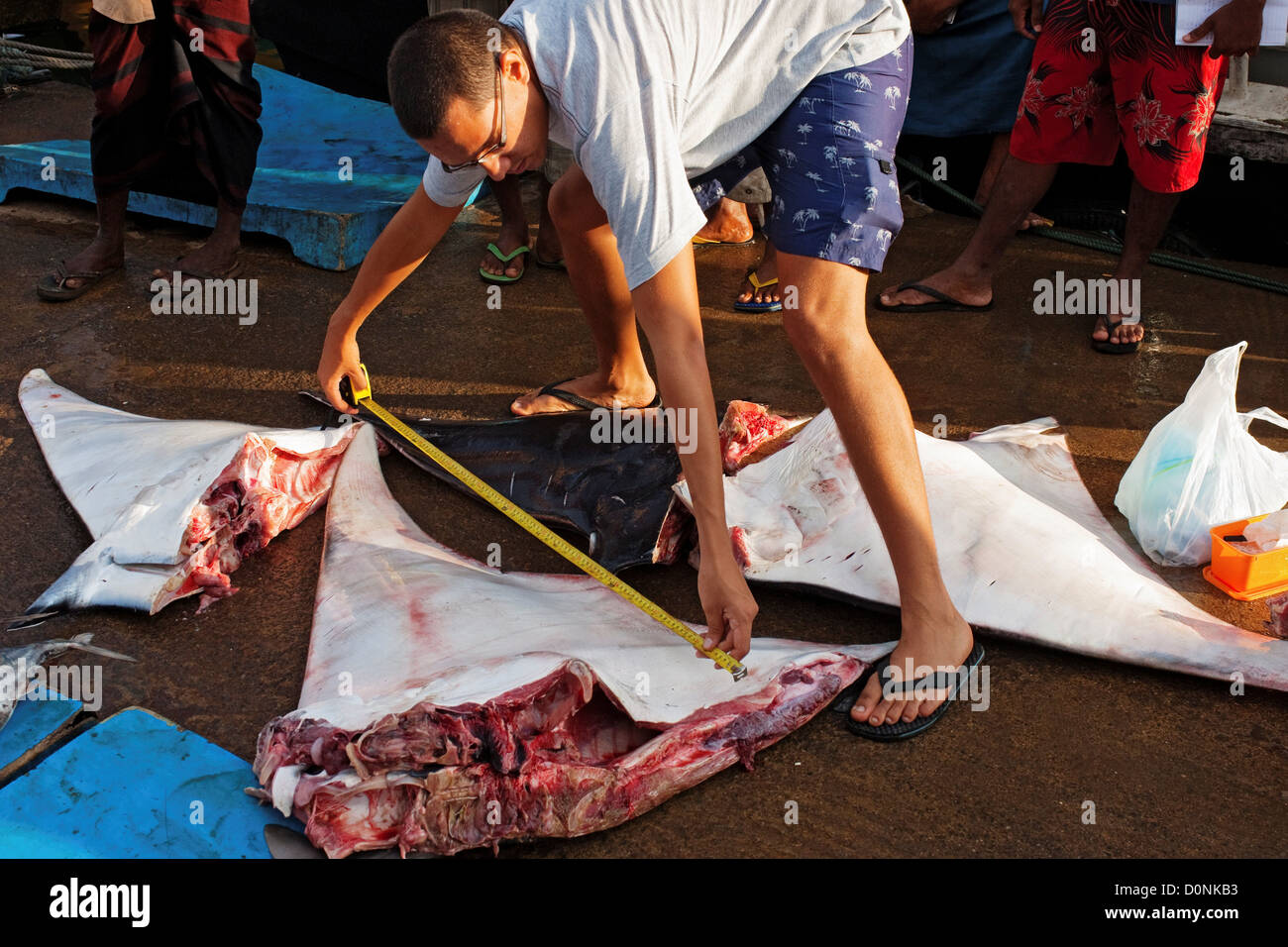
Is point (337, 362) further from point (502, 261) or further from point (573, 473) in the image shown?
point (502, 261)

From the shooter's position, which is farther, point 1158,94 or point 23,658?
point 1158,94

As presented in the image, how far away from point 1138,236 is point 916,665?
238cm

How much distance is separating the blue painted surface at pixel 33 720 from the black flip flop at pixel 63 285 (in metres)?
2.51

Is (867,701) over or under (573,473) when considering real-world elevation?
under

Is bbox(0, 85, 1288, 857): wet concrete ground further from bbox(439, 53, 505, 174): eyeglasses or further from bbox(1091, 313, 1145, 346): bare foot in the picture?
bbox(439, 53, 505, 174): eyeglasses

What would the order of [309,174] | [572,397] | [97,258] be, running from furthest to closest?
1. [309,174]
2. [97,258]
3. [572,397]

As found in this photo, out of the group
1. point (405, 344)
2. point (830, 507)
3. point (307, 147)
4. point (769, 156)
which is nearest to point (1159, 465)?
point (830, 507)

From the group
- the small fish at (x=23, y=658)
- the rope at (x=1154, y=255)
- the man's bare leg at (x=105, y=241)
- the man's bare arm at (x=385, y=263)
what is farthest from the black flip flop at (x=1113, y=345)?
the man's bare leg at (x=105, y=241)

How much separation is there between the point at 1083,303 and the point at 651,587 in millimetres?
2459

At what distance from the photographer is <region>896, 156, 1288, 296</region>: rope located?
14.7 feet

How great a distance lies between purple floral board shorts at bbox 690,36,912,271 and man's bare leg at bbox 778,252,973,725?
0.05m

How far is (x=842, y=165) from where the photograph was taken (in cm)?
238

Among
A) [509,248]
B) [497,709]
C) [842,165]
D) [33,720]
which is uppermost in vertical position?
[842,165]

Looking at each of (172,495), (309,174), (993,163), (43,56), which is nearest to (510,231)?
(309,174)
